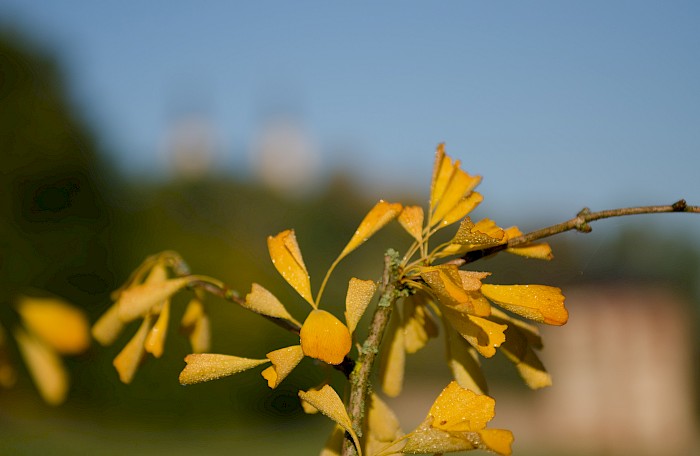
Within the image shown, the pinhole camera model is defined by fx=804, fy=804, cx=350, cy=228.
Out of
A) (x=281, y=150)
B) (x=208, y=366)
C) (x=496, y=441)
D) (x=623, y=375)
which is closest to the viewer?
(x=496, y=441)

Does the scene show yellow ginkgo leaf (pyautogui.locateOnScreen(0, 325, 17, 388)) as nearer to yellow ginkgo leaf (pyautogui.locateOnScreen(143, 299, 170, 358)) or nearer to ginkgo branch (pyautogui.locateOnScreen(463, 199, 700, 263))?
yellow ginkgo leaf (pyautogui.locateOnScreen(143, 299, 170, 358))

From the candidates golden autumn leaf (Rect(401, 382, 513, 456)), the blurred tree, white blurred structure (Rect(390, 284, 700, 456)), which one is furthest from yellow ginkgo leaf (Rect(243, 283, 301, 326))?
white blurred structure (Rect(390, 284, 700, 456))

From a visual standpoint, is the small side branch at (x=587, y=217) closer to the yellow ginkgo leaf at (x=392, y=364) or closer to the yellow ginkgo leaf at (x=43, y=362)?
the yellow ginkgo leaf at (x=392, y=364)

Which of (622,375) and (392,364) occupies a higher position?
(392,364)

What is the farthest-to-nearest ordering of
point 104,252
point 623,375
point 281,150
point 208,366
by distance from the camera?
point 281,150
point 623,375
point 104,252
point 208,366

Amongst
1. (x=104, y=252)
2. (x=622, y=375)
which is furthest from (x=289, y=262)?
(x=622, y=375)

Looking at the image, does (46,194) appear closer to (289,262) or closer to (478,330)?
(289,262)

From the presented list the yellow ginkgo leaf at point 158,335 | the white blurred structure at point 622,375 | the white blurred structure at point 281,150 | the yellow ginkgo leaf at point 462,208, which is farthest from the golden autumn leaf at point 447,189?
the white blurred structure at point 281,150
